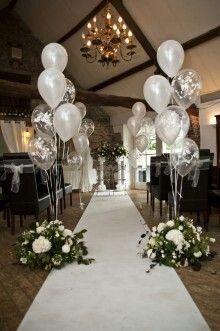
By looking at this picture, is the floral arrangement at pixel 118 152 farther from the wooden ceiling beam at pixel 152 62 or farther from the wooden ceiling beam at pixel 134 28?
the wooden ceiling beam at pixel 134 28

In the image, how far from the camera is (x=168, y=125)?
294 cm

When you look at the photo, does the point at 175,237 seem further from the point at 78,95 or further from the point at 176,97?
the point at 78,95

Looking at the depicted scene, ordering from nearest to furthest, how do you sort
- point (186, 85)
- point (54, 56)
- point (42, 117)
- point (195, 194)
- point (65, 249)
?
point (65, 249) < point (54, 56) < point (186, 85) < point (42, 117) < point (195, 194)

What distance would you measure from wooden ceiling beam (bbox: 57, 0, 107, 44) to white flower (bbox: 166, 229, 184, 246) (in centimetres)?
568

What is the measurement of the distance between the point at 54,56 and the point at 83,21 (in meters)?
5.30

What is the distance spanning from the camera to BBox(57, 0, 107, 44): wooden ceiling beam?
692 centimetres

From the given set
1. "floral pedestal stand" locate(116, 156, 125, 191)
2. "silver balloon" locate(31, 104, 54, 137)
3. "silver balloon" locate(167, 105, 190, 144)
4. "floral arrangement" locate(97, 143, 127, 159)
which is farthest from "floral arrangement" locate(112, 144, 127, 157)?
"silver balloon" locate(167, 105, 190, 144)

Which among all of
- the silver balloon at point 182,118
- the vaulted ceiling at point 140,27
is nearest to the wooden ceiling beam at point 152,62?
the vaulted ceiling at point 140,27

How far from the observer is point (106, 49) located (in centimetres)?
527

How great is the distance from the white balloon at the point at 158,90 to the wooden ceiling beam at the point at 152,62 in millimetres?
3692

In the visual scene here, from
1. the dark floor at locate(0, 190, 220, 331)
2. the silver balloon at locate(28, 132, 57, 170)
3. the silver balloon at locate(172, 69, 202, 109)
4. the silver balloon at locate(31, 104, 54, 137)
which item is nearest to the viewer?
the dark floor at locate(0, 190, 220, 331)

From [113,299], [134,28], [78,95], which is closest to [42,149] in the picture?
[113,299]

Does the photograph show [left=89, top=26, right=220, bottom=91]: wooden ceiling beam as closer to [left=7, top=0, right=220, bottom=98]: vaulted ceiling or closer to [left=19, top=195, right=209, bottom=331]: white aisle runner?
[left=7, top=0, right=220, bottom=98]: vaulted ceiling

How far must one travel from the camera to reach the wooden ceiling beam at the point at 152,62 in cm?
604
